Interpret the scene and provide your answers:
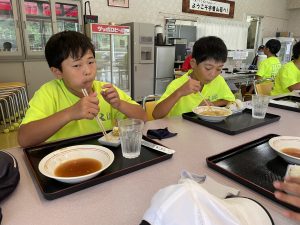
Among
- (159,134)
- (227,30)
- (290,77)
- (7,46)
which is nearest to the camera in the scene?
(159,134)

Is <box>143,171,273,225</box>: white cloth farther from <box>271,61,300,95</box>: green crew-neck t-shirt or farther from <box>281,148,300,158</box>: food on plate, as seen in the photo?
<box>271,61,300,95</box>: green crew-neck t-shirt

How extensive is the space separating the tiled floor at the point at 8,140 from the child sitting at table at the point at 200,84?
214 cm

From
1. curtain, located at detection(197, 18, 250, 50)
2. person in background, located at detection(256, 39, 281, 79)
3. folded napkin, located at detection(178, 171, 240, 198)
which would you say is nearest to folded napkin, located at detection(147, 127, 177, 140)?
folded napkin, located at detection(178, 171, 240, 198)

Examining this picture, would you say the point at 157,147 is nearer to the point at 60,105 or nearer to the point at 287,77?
the point at 60,105

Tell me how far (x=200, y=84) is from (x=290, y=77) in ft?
5.47

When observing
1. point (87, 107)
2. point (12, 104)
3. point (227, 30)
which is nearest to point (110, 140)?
point (87, 107)

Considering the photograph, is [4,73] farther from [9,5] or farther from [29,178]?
[29,178]

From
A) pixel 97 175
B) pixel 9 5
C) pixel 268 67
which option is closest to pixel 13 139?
pixel 9 5

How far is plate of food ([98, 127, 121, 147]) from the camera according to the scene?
36.7 inches

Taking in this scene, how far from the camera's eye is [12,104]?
3727 mm

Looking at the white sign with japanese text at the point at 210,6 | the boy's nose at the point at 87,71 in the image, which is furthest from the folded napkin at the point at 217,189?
the white sign with japanese text at the point at 210,6

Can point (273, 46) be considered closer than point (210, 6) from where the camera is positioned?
Yes

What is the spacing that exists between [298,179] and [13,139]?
330cm

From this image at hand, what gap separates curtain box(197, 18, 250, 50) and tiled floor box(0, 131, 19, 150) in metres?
4.86
